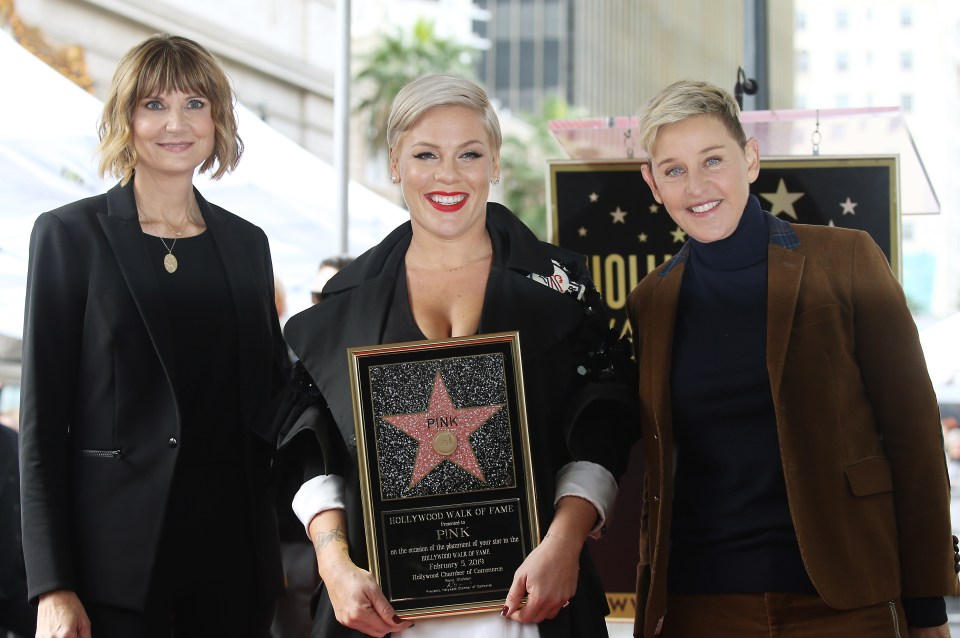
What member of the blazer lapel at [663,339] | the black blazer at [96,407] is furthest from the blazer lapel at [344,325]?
the blazer lapel at [663,339]

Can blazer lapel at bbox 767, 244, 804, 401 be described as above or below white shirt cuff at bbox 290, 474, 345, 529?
above

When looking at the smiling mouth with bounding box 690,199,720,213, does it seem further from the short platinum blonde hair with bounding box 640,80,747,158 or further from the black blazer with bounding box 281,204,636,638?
the black blazer with bounding box 281,204,636,638

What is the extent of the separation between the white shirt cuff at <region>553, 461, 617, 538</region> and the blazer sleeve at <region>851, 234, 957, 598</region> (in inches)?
25.6

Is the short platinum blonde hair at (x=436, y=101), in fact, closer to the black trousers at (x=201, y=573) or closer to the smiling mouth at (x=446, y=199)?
the smiling mouth at (x=446, y=199)

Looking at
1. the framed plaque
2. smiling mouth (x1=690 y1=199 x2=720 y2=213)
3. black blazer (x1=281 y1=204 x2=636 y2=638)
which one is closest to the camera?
the framed plaque

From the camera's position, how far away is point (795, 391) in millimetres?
2514

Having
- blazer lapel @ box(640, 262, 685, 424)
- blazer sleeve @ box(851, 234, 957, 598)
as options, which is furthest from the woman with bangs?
blazer sleeve @ box(851, 234, 957, 598)

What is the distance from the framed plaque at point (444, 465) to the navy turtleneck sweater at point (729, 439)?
0.47 meters

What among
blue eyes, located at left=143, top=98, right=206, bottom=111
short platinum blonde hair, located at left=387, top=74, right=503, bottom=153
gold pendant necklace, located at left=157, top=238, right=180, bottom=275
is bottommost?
gold pendant necklace, located at left=157, top=238, right=180, bottom=275

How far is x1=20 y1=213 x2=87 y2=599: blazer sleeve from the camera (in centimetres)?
247

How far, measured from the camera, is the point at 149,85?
267cm

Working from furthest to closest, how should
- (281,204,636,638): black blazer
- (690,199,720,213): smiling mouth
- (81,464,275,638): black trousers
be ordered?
(690,199,720,213): smiling mouth, (81,464,275,638): black trousers, (281,204,636,638): black blazer

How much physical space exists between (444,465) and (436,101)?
80 cm

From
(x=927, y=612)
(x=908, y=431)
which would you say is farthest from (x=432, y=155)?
(x=927, y=612)
